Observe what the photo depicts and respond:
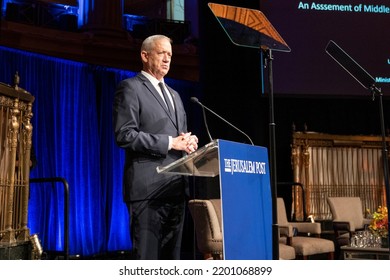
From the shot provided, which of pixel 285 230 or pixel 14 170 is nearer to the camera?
pixel 14 170

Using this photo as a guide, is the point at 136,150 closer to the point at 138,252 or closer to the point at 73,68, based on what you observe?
the point at 138,252

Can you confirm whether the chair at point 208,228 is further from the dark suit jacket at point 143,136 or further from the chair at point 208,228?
the dark suit jacket at point 143,136

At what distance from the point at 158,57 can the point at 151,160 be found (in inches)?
18.9

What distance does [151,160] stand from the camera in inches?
91.1

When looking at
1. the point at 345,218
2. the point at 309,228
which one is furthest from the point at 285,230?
the point at 345,218

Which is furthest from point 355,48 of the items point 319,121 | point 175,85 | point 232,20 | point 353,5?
point 232,20

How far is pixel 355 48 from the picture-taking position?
603cm

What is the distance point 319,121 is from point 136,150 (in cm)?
515

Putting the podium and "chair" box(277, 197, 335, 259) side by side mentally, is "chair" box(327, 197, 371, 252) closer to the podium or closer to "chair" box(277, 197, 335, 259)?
"chair" box(277, 197, 335, 259)

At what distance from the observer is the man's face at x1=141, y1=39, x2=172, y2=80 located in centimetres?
242

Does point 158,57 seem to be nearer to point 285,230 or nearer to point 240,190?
point 240,190

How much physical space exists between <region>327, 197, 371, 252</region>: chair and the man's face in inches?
154

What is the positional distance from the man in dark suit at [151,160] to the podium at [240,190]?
0.11m

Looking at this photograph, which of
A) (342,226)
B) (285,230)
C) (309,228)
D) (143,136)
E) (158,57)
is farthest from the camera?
(342,226)
